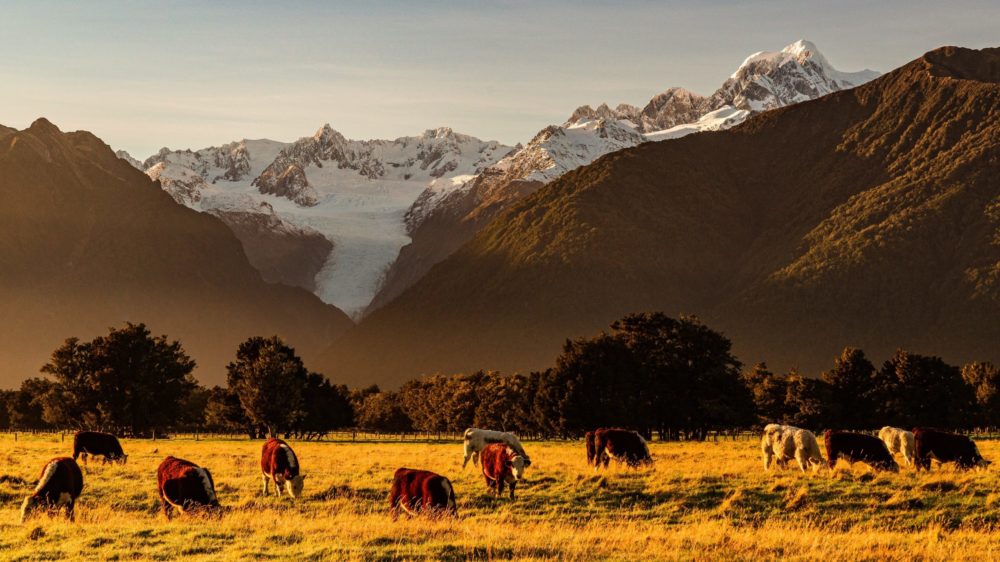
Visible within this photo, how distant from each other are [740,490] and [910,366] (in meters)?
103

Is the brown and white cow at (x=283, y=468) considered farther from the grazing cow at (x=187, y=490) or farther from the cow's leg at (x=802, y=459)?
the cow's leg at (x=802, y=459)

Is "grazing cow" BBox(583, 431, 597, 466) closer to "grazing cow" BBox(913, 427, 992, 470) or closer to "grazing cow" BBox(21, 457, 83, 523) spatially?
"grazing cow" BBox(913, 427, 992, 470)

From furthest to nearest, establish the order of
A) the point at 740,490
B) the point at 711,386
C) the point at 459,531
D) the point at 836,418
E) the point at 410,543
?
the point at 836,418, the point at 711,386, the point at 740,490, the point at 459,531, the point at 410,543

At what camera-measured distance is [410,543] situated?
87.8 ft

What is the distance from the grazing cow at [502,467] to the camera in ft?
125

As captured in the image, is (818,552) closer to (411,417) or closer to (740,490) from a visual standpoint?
(740,490)

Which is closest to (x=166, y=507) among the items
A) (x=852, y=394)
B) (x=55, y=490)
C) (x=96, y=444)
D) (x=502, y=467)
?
(x=55, y=490)

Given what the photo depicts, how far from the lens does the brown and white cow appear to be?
38031 mm

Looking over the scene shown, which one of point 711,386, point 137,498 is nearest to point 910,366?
point 711,386

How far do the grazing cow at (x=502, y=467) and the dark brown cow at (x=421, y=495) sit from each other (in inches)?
227

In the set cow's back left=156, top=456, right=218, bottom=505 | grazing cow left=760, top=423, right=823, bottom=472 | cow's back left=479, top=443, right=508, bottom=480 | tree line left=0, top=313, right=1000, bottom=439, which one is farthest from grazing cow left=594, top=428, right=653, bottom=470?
tree line left=0, top=313, right=1000, bottom=439

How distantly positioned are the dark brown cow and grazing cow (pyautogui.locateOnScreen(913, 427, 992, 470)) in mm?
24691

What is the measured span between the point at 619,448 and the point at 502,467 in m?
13.1

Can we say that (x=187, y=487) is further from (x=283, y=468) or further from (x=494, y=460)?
(x=494, y=460)
